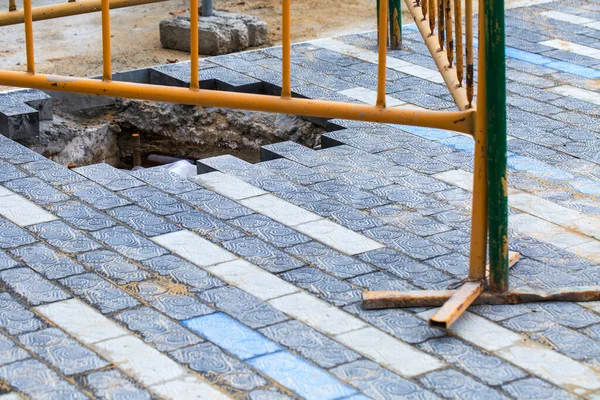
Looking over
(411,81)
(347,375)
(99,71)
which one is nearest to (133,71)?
(99,71)

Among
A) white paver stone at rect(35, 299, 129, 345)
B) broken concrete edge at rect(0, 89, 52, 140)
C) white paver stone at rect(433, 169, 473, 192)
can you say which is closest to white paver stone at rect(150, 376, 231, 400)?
white paver stone at rect(35, 299, 129, 345)

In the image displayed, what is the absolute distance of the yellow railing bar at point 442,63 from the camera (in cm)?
402

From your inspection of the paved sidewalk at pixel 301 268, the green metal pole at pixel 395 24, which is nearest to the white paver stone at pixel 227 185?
the paved sidewalk at pixel 301 268

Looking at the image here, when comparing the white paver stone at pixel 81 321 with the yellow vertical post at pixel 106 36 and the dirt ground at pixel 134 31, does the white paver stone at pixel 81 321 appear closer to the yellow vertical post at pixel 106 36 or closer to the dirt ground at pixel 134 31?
the yellow vertical post at pixel 106 36

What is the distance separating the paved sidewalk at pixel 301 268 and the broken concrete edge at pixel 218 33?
167 cm

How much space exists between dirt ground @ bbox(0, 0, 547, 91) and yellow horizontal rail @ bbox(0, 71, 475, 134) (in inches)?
Result: 127

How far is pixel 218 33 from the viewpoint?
317 inches

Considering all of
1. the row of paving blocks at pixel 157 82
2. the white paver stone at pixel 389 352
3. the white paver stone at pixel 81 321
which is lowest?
the white paver stone at pixel 389 352

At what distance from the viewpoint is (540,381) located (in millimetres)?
3510

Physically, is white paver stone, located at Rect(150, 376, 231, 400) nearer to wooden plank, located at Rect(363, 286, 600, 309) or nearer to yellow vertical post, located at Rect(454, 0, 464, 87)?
wooden plank, located at Rect(363, 286, 600, 309)

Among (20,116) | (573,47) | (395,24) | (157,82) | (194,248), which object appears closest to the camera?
(194,248)

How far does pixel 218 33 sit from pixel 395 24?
4.41ft

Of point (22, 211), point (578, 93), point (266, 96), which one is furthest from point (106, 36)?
point (578, 93)

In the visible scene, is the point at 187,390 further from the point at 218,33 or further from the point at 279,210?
the point at 218,33
